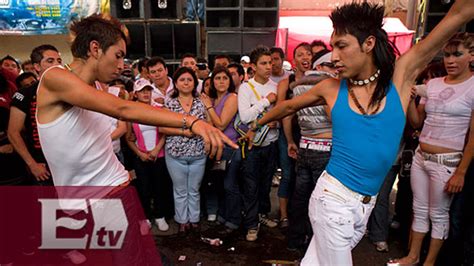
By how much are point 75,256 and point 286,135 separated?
211cm

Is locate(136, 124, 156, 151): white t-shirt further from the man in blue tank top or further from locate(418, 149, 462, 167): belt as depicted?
locate(418, 149, 462, 167): belt

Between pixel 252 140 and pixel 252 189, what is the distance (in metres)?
0.50

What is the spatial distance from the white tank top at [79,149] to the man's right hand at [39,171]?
44.9 inches

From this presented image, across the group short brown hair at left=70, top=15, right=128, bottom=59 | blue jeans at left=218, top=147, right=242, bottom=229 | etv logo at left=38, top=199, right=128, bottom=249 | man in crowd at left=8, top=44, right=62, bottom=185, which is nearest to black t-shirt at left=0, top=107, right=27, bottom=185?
man in crowd at left=8, top=44, right=62, bottom=185

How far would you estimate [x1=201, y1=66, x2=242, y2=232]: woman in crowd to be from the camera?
342cm

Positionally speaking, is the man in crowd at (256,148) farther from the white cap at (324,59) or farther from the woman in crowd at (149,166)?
the woman in crowd at (149,166)

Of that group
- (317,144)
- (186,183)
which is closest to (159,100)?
(186,183)

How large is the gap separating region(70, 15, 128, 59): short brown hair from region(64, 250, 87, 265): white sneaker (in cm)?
190

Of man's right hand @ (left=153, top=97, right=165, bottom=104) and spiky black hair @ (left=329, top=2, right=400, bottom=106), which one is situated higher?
spiky black hair @ (left=329, top=2, right=400, bottom=106)

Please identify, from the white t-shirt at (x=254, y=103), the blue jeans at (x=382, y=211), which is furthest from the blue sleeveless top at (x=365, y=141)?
the blue jeans at (x=382, y=211)

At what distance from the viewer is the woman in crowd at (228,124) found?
342cm

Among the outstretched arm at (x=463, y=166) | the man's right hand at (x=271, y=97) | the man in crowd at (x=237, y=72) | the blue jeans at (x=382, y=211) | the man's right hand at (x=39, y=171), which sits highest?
the man in crowd at (x=237, y=72)

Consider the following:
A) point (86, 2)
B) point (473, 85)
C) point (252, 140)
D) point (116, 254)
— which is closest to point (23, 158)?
point (116, 254)

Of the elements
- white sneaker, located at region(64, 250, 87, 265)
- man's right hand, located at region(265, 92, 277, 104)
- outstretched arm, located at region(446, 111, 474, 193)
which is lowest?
white sneaker, located at region(64, 250, 87, 265)
